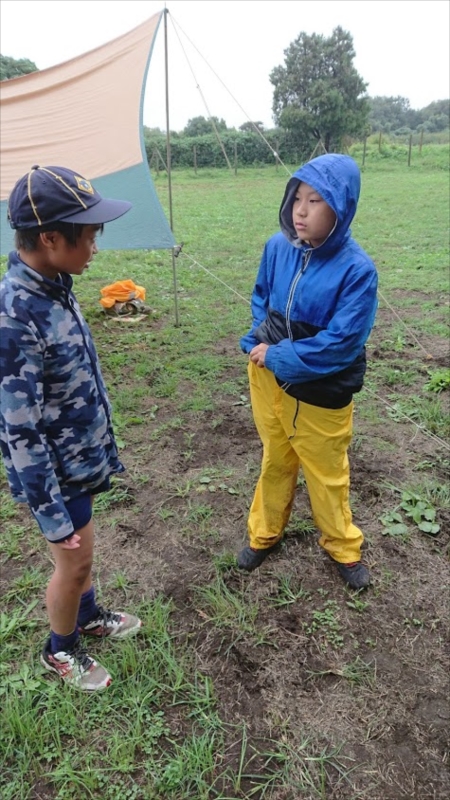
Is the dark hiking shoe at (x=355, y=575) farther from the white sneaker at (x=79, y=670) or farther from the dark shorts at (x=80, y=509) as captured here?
the dark shorts at (x=80, y=509)

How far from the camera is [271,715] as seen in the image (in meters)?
1.74

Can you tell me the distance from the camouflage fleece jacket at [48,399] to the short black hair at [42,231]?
0.14 ft

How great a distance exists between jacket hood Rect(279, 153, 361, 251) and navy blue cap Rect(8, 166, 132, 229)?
68 centimetres

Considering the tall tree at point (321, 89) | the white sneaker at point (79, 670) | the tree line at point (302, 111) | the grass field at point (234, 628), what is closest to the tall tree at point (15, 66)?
the tree line at point (302, 111)

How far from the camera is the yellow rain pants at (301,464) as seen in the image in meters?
1.94

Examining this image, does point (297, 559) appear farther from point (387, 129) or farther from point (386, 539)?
point (387, 129)

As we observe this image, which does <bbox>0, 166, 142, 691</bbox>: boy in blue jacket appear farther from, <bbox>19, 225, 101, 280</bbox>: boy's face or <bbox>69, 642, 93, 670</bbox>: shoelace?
<bbox>69, 642, 93, 670</bbox>: shoelace

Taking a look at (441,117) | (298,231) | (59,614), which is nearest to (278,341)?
(298,231)

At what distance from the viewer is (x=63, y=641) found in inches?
71.5

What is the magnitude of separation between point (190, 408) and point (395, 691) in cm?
226

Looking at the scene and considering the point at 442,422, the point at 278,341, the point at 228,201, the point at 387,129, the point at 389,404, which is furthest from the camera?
the point at 387,129

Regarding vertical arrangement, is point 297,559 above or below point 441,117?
below

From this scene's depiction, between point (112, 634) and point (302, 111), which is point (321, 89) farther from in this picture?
point (112, 634)

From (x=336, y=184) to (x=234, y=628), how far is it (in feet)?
5.28
